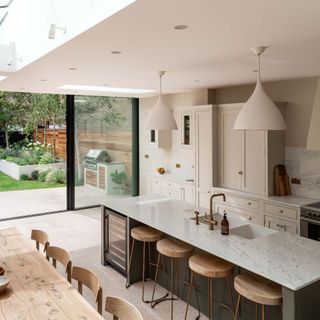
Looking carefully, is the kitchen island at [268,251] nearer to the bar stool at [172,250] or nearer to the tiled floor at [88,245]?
the bar stool at [172,250]

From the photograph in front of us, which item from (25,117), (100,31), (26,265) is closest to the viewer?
(100,31)

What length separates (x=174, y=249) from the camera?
3.47 meters

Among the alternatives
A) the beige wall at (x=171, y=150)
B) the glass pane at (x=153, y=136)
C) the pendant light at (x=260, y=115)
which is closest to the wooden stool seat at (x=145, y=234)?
the pendant light at (x=260, y=115)

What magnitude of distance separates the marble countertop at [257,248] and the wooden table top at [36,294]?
44.4 inches

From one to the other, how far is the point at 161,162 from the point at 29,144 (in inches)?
116

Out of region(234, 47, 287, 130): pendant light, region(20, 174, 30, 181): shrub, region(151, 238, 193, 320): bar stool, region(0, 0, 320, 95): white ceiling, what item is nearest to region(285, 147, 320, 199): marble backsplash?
region(0, 0, 320, 95): white ceiling

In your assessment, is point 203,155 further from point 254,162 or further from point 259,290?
point 259,290

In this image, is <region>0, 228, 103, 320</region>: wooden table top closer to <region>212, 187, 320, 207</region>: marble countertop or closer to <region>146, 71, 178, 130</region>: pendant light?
<region>146, 71, 178, 130</region>: pendant light

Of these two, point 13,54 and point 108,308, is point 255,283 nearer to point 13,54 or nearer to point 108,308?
point 108,308

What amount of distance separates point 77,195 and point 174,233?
5142 millimetres

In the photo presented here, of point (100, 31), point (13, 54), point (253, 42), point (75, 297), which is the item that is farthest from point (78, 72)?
point (75, 297)

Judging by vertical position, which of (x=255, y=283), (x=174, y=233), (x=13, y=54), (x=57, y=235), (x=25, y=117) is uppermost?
(x=13, y=54)

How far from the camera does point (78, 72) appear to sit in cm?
449

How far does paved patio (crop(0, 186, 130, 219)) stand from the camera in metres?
7.86
